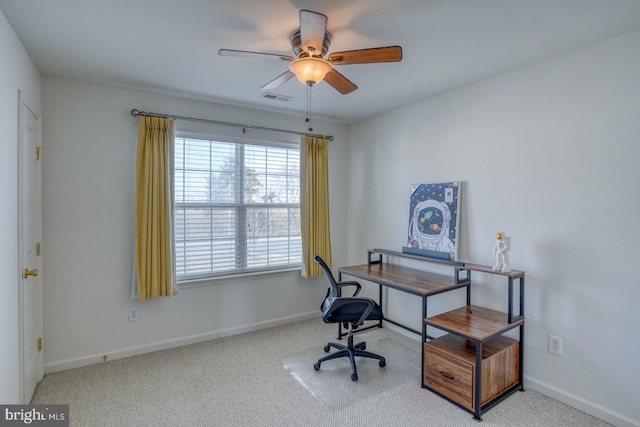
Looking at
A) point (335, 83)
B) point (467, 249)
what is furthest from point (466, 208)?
point (335, 83)

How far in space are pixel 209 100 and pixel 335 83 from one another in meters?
1.74

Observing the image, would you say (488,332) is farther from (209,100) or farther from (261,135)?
(209,100)

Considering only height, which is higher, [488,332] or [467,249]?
[467,249]

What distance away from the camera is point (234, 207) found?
357 centimetres

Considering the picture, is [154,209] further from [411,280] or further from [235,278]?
[411,280]

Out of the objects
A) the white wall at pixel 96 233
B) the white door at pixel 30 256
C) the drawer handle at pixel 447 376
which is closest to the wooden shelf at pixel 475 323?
the drawer handle at pixel 447 376

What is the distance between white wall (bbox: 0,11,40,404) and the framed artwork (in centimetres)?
310

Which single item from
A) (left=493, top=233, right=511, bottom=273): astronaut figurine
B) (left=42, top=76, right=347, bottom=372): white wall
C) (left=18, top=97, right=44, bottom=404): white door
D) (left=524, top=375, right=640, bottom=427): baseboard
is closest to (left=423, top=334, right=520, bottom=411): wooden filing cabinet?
(left=524, top=375, right=640, bottom=427): baseboard

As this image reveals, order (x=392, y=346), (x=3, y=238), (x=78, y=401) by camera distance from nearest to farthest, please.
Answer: (x=3, y=238)
(x=78, y=401)
(x=392, y=346)

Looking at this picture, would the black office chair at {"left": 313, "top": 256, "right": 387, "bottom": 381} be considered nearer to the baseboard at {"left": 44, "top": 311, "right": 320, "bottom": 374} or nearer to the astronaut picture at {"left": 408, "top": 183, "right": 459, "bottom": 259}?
the astronaut picture at {"left": 408, "top": 183, "right": 459, "bottom": 259}

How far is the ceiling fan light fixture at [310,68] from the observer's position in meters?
1.82

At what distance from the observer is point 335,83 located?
2.18m

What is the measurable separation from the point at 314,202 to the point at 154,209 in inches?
67.0

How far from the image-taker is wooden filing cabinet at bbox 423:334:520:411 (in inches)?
87.2
